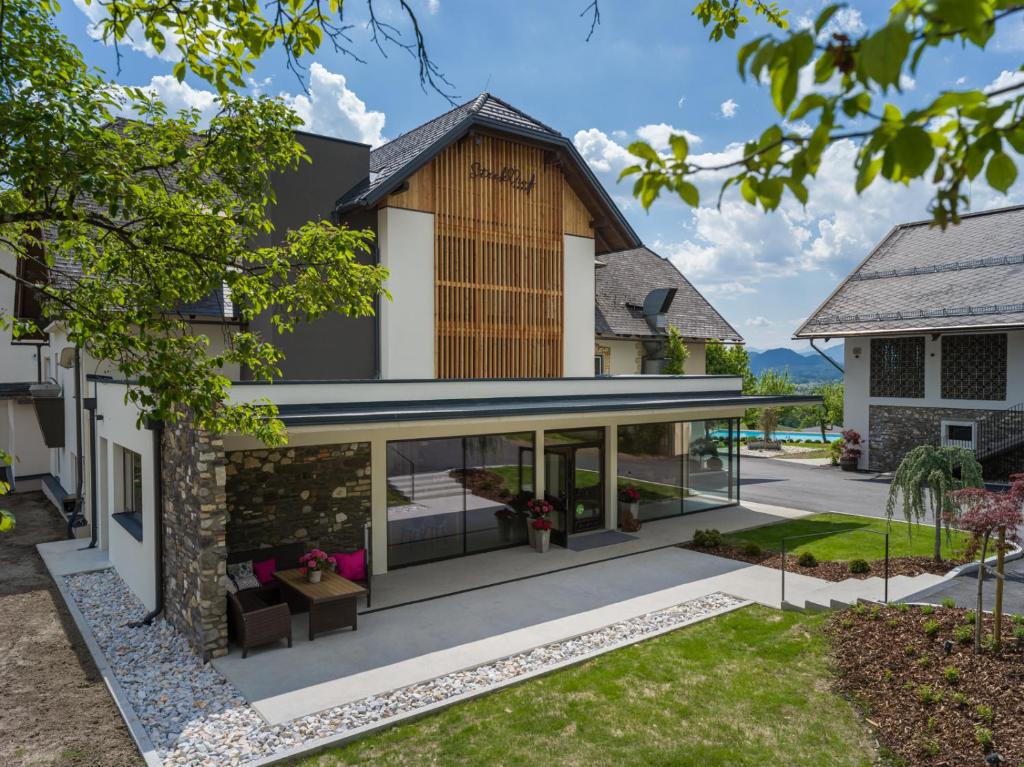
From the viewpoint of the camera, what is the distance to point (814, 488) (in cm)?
2200

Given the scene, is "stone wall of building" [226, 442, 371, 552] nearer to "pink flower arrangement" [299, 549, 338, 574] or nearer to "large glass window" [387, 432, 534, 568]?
"large glass window" [387, 432, 534, 568]

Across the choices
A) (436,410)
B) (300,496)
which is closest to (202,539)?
(300,496)

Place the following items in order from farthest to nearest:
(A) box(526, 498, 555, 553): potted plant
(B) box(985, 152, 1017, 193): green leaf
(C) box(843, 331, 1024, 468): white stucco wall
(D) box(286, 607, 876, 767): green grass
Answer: (C) box(843, 331, 1024, 468): white stucco wall < (A) box(526, 498, 555, 553): potted plant < (D) box(286, 607, 876, 767): green grass < (B) box(985, 152, 1017, 193): green leaf

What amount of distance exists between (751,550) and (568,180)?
932 centimetres

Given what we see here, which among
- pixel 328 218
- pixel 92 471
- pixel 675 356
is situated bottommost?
pixel 92 471

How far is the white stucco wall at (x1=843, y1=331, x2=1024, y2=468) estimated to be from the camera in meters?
22.1

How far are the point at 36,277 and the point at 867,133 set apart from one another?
792 inches

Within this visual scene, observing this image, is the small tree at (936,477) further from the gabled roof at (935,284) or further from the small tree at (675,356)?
the gabled roof at (935,284)

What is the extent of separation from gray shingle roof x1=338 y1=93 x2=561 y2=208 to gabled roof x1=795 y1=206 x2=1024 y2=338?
16.3 metres

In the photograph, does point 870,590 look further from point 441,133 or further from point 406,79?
point 441,133

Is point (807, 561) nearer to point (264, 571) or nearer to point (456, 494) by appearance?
point (456, 494)

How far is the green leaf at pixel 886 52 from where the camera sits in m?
1.60

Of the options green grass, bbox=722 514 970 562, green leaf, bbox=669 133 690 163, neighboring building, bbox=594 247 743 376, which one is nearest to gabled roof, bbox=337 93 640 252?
neighboring building, bbox=594 247 743 376

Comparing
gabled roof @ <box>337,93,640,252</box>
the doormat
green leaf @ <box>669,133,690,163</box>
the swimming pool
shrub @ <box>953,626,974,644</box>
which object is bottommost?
the swimming pool
